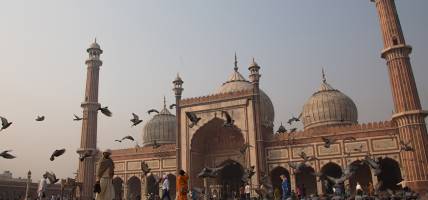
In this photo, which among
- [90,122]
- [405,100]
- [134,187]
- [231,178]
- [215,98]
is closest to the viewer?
[405,100]

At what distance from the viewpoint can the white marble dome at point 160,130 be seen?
31688mm

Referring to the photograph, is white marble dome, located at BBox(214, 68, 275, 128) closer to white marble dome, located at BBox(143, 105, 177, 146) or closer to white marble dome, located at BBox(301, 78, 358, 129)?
white marble dome, located at BBox(301, 78, 358, 129)

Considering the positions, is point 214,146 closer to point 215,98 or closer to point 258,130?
point 215,98

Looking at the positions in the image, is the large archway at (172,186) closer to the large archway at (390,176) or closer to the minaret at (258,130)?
the minaret at (258,130)

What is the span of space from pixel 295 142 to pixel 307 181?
9.13 feet

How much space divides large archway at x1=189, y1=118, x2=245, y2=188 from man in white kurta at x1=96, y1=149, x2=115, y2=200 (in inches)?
631

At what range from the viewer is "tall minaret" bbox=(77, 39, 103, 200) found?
82.2ft

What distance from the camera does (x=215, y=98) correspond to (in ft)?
78.3

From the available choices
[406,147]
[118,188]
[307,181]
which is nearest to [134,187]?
[118,188]

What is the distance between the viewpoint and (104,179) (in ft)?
23.6

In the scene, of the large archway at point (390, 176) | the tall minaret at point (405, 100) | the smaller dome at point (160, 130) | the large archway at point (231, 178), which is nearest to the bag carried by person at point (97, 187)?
the tall minaret at point (405, 100)

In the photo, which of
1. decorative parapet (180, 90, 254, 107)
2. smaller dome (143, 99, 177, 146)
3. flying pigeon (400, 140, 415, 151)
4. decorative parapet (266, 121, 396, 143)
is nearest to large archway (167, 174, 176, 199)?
decorative parapet (180, 90, 254, 107)

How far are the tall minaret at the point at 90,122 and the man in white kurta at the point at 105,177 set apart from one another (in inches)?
739

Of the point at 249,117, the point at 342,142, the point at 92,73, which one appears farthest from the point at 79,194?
the point at 342,142
